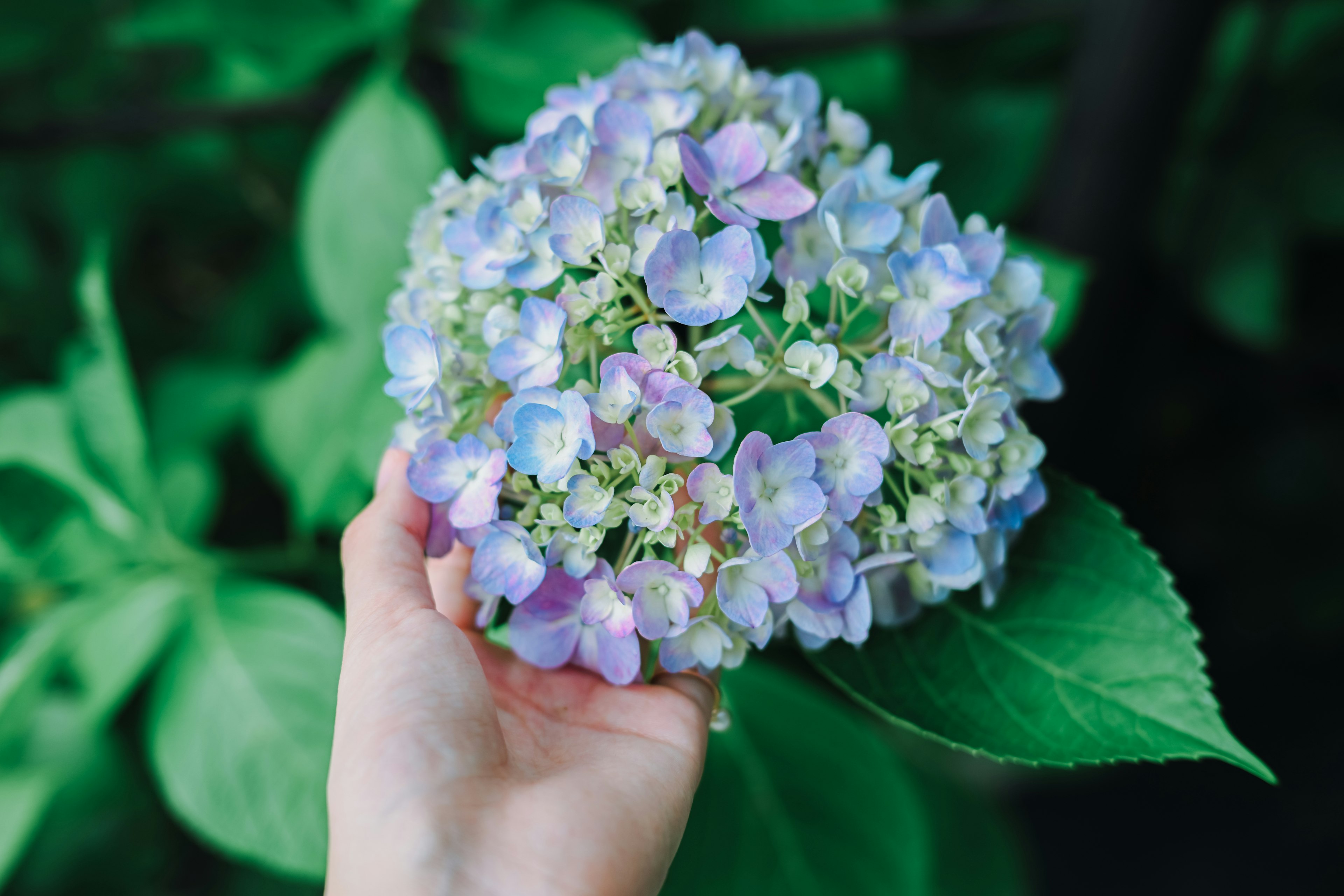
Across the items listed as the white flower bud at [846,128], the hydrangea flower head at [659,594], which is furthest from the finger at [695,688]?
the white flower bud at [846,128]

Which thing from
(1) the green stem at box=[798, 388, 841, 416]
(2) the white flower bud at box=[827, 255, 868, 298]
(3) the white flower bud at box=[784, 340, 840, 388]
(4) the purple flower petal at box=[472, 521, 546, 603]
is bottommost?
(4) the purple flower petal at box=[472, 521, 546, 603]

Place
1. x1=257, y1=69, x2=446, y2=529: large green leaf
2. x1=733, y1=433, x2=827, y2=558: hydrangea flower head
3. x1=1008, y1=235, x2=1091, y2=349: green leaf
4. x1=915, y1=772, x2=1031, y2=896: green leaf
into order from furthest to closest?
x1=915, y1=772, x2=1031, y2=896: green leaf
x1=257, y1=69, x2=446, y2=529: large green leaf
x1=1008, y1=235, x2=1091, y2=349: green leaf
x1=733, y1=433, x2=827, y2=558: hydrangea flower head

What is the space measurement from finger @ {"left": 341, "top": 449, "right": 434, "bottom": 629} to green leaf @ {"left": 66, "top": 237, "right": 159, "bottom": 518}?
1.46 ft

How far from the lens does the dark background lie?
1.08m

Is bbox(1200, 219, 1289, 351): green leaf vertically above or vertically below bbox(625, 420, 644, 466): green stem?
below

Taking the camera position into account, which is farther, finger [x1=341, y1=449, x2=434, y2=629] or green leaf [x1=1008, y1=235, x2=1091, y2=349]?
green leaf [x1=1008, y1=235, x2=1091, y2=349]

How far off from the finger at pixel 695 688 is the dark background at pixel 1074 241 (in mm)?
594

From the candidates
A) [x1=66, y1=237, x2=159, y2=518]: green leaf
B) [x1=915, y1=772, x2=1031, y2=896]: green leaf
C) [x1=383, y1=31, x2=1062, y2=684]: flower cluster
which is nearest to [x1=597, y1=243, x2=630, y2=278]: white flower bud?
[x1=383, y1=31, x2=1062, y2=684]: flower cluster

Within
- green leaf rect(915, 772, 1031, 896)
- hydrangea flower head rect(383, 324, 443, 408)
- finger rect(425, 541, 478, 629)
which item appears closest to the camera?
hydrangea flower head rect(383, 324, 443, 408)

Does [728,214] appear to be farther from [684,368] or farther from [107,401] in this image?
[107,401]

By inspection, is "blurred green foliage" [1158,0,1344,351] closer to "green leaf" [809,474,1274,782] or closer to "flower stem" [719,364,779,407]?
"green leaf" [809,474,1274,782]

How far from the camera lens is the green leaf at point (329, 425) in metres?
0.92

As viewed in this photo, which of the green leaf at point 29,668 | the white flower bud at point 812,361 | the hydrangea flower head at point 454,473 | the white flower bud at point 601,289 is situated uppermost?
the white flower bud at point 601,289

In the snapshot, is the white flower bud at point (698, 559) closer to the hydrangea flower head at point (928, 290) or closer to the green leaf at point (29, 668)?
the hydrangea flower head at point (928, 290)
